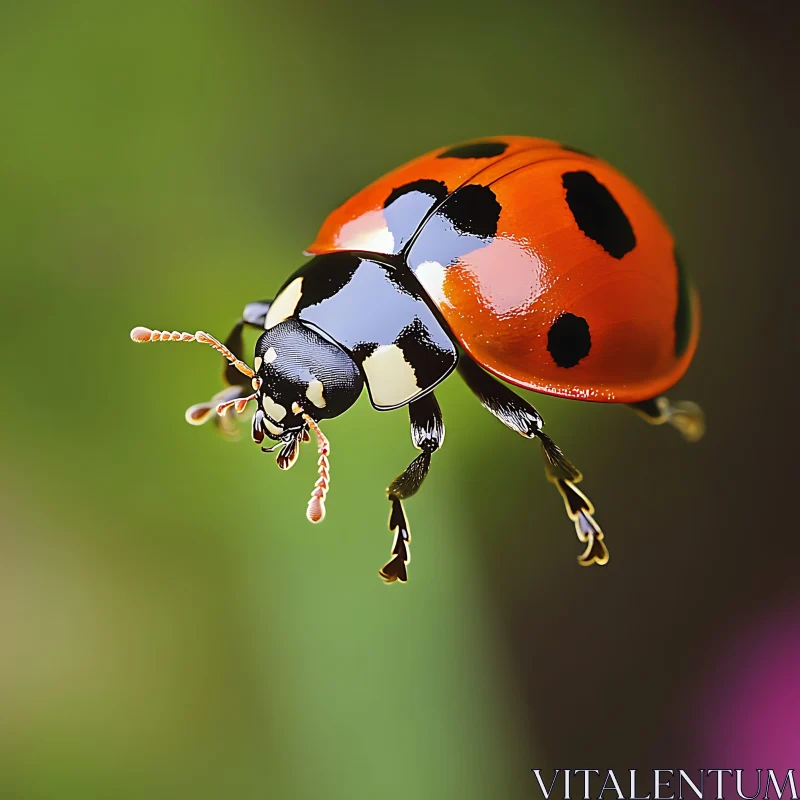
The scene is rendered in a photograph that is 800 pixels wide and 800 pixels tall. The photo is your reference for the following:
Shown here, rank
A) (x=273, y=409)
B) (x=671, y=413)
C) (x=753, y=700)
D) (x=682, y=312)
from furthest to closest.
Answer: (x=753, y=700) < (x=671, y=413) < (x=682, y=312) < (x=273, y=409)

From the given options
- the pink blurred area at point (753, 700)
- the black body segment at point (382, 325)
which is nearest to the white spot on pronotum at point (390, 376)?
the black body segment at point (382, 325)

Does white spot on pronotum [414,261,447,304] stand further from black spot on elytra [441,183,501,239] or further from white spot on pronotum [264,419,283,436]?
white spot on pronotum [264,419,283,436]

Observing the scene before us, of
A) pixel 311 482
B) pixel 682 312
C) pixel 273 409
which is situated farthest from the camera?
pixel 311 482

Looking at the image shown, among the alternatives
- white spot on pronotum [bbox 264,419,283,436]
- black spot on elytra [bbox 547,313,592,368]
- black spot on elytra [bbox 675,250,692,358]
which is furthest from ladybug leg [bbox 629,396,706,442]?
white spot on pronotum [bbox 264,419,283,436]

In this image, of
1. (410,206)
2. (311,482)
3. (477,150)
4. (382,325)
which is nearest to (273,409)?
(382,325)

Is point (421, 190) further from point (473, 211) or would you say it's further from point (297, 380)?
point (297, 380)

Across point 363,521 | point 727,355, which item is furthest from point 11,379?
point 727,355

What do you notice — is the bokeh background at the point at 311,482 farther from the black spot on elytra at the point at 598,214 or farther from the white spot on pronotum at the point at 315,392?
the black spot on elytra at the point at 598,214
